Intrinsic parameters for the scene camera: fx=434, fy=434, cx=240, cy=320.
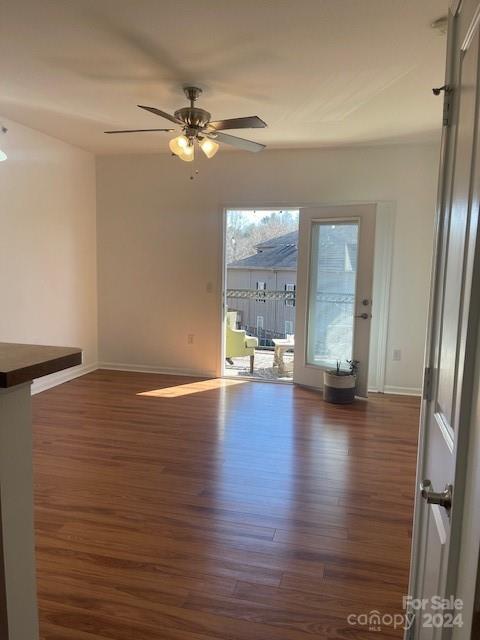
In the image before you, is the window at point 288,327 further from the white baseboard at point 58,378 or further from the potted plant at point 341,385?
the white baseboard at point 58,378

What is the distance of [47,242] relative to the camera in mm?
4578

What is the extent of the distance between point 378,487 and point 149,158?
431cm

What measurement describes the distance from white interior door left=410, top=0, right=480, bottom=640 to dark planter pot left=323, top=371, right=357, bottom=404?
2.97 meters

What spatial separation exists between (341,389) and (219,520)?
2.37 metres

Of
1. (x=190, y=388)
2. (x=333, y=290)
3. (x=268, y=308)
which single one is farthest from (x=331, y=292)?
(x=268, y=308)

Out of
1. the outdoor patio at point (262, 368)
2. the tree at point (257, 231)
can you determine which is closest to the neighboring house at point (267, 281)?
the tree at point (257, 231)

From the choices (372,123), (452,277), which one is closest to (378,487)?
(452,277)

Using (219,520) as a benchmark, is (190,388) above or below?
above

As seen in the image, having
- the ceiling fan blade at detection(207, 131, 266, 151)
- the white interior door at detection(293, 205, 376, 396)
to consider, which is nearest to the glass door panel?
the white interior door at detection(293, 205, 376, 396)

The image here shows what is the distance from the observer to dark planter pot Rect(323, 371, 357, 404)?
4395mm

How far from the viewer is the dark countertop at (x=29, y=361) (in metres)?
0.93

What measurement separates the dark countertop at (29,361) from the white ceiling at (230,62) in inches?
74.7

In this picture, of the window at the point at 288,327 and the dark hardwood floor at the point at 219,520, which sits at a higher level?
the window at the point at 288,327

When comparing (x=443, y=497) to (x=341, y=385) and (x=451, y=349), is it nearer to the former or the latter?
(x=451, y=349)
